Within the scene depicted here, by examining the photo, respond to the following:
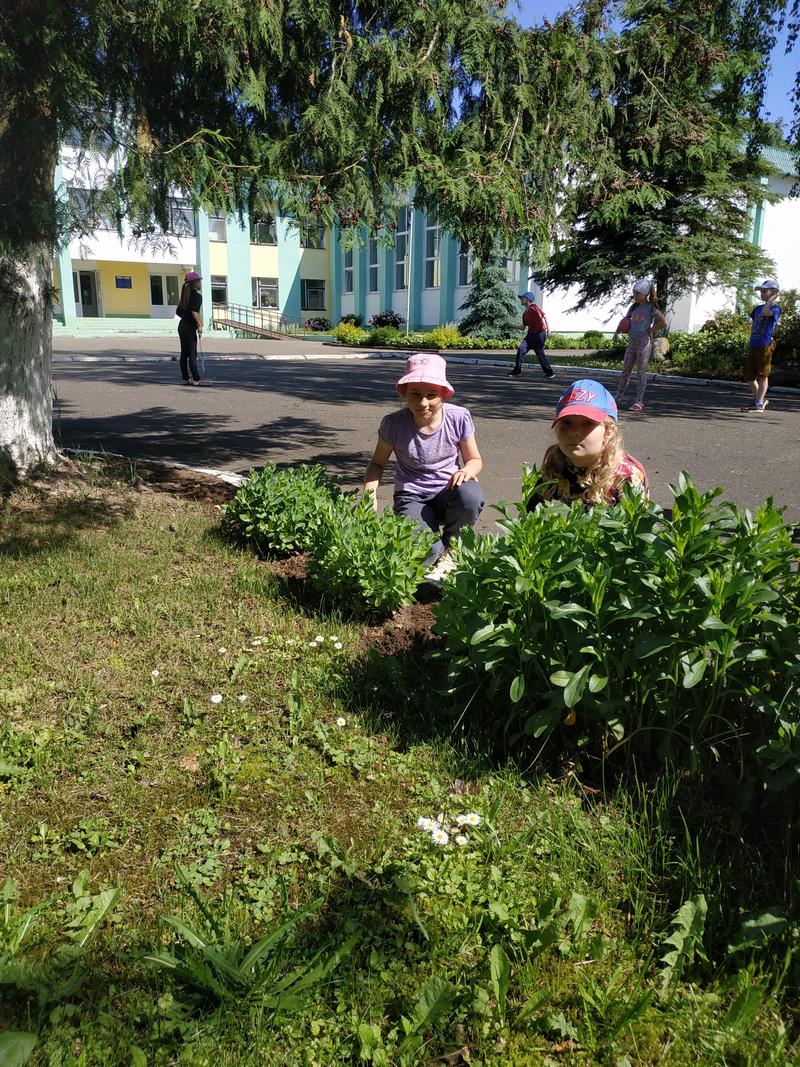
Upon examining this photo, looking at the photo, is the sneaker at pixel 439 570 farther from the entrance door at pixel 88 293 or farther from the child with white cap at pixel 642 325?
the entrance door at pixel 88 293

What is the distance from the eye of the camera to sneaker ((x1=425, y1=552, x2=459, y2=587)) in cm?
436

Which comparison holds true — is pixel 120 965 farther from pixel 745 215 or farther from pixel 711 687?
pixel 745 215

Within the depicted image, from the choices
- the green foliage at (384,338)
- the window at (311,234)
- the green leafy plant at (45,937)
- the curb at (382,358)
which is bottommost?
the green leafy plant at (45,937)

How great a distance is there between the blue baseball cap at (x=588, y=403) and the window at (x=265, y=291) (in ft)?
146

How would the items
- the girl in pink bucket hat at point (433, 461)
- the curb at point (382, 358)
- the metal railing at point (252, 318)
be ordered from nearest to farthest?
the girl in pink bucket hat at point (433, 461), the curb at point (382, 358), the metal railing at point (252, 318)

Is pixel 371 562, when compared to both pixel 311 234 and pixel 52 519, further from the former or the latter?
pixel 52 519

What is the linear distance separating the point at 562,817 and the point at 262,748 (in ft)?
3.69

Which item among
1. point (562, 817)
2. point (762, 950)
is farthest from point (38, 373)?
point (762, 950)

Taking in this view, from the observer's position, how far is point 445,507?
473 centimetres

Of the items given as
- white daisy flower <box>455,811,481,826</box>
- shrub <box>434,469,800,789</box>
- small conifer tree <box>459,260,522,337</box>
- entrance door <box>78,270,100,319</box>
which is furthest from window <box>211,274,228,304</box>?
white daisy flower <box>455,811,481,826</box>

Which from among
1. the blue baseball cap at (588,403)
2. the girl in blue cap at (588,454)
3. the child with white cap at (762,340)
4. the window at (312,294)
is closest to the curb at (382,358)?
the child with white cap at (762,340)

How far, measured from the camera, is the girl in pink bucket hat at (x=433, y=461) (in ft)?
14.8

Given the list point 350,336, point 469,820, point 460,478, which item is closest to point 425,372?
point 460,478

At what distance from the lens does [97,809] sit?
2.64 m
